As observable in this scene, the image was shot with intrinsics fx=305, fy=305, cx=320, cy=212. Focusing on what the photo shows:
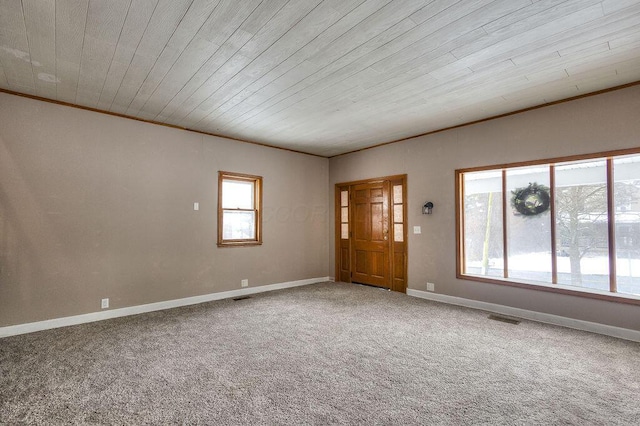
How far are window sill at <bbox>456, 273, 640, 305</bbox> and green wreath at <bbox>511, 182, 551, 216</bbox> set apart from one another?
960mm

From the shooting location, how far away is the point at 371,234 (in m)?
6.17

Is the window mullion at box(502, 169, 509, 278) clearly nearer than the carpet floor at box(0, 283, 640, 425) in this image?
No

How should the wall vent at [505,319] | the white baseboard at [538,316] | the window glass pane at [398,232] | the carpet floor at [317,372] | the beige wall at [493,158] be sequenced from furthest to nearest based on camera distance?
1. the window glass pane at [398,232]
2. the wall vent at [505,319]
3. the beige wall at [493,158]
4. the white baseboard at [538,316]
5. the carpet floor at [317,372]

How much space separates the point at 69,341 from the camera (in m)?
3.27

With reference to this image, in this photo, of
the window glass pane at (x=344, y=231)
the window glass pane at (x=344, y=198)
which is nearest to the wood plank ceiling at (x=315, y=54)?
the window glass pane at (x=344, y=198)

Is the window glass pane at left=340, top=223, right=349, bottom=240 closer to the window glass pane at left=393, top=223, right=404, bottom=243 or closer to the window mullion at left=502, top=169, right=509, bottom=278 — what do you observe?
the window glass pane at left=393, top=223, right=404, bottom=243

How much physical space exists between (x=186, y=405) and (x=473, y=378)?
2224 millimetres

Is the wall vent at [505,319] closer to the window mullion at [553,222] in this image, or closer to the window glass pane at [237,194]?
the window mullion at [553,222]

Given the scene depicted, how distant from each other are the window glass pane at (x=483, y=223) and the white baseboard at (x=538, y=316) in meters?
0.46

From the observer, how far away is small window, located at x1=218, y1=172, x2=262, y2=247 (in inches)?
210

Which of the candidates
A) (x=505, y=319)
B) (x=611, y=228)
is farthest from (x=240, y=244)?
(x=611, y=228)

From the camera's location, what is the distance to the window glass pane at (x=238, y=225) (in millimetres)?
5422

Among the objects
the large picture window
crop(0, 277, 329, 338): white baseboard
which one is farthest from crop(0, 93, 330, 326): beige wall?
the large picture window

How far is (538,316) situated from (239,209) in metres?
4.81
